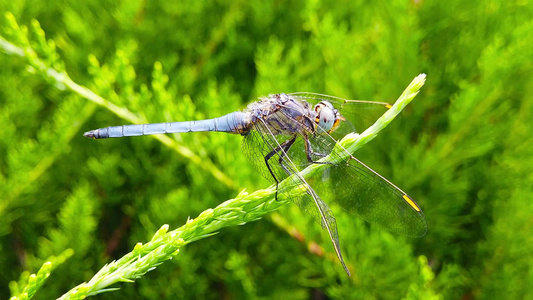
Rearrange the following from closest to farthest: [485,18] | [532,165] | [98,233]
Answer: [532,165] → [485,18] → [98,233]

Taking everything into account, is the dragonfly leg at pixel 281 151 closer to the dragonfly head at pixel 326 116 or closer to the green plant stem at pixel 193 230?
the dragonfly head at pixel 326 116

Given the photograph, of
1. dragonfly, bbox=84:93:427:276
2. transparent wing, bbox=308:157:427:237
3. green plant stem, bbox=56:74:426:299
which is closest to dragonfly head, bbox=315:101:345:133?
dragonfly, bbox=84:93:427:276

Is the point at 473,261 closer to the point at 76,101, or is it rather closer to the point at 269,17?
the point at 269,17

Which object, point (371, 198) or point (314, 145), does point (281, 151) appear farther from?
point (371, 198)

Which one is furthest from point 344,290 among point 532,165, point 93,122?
point 93,122

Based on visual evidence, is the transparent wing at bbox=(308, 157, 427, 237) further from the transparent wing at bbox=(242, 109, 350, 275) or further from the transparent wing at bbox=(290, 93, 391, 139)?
the transparent wing at bbox=(290, 93, 391, 139)

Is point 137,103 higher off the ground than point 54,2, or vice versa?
point 54,2

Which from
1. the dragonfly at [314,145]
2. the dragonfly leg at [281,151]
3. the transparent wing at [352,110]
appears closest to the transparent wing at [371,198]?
the dragonfly at [314,145]
